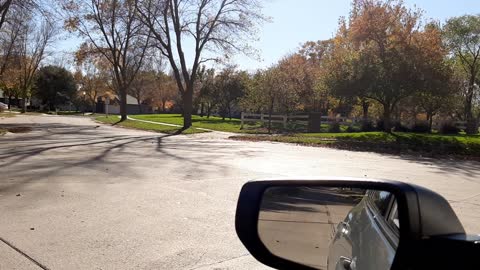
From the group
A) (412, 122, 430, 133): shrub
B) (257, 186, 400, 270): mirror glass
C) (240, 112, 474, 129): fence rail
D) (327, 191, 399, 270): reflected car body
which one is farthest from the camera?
(412, 122, 430, 133): shrub

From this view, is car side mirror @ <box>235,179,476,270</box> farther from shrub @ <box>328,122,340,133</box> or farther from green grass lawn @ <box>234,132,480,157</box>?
shrub @ <box>328,122,340,133</box>

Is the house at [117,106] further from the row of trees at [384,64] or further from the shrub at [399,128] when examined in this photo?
the shrub at [399,128]

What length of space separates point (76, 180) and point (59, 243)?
15.0 feet

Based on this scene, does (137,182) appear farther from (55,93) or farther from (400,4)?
(55,93)

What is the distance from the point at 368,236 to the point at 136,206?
213 inches

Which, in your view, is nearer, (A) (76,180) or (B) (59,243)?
(B) (59,243)

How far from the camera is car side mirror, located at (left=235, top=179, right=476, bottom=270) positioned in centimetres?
157

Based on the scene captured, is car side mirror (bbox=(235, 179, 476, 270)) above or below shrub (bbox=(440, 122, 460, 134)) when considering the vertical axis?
above

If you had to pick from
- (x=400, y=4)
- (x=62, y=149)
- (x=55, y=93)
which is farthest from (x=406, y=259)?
(x=55, y=93)

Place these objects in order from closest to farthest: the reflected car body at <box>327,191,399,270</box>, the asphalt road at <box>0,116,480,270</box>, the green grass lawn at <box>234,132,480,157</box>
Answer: the reflected car body at <box>327,191,399,270</box> < the asphalt road at <box>0,116,480,270</box> < the green grass lawn at <box>234,132,480,157</box>

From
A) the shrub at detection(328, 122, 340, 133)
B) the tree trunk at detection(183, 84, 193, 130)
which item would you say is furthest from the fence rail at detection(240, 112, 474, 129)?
the tree trunk at detection(183, 84, 193, 130)

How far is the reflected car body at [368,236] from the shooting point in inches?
71.1

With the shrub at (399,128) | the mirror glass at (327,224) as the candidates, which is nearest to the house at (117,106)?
the shrub at (399,128)

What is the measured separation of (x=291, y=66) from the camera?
56188 millimetres
